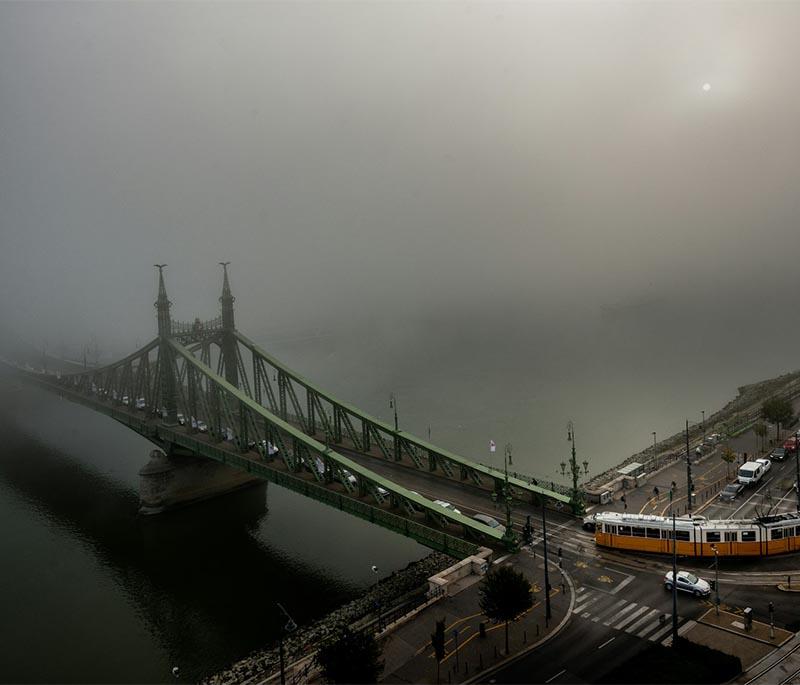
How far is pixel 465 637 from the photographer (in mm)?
25328

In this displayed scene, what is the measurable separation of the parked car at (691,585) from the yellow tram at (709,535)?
2686mm

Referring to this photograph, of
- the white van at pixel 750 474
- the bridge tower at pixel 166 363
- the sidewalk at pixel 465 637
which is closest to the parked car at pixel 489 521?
the sidewalk at pixel 465 637

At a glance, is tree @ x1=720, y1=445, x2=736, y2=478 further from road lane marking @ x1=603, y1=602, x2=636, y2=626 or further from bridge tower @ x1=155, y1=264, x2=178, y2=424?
bridge tower @ x1=155, y1=264, x2=178, y2=424

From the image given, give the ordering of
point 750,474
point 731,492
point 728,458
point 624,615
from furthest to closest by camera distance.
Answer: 1. point 728,458
2. point 750,474
3. point 731,492
4. point 624,615

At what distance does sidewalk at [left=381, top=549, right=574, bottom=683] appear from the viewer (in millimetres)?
23406

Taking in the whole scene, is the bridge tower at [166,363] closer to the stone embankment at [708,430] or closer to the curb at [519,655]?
the stone embankment at [708,430]

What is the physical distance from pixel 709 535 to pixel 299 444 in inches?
1091

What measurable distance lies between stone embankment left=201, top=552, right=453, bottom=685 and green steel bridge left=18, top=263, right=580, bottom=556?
410 centimetres

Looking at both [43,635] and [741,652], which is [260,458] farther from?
[741,652]

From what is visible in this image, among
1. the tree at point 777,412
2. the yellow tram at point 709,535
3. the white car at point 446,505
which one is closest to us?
the yellow tram at point 709,535

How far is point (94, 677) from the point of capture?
32.6m

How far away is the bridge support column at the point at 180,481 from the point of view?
5644 centimetres

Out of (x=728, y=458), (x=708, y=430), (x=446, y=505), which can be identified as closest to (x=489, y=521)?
(x=446, y=505)

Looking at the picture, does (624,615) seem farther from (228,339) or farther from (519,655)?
(228,339)
